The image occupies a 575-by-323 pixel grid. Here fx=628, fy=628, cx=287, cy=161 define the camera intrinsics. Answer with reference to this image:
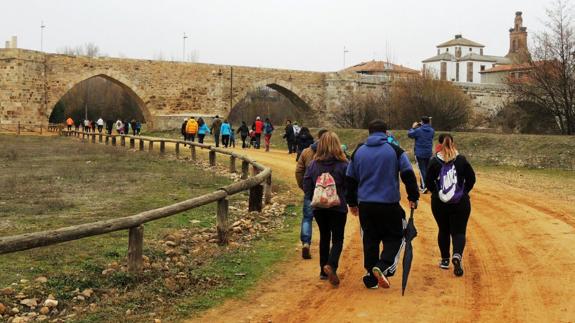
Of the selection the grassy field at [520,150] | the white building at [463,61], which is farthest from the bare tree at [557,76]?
the white building at [463,61]

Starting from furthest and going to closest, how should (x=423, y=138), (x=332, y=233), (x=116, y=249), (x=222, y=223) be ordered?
(x=423, y=138) < (x=222, y=223) < (x=116, y=249) < (x=332, y=233)

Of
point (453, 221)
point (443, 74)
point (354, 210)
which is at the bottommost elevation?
point (453, 221)

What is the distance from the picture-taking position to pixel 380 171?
571 cm

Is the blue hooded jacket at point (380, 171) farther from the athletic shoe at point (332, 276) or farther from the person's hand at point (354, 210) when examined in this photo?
the athletic shoe at point (332, 276)

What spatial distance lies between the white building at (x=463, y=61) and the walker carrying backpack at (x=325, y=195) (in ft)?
290

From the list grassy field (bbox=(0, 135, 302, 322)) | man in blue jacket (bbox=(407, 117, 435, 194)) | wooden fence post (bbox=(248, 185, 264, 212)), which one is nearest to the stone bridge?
grassy field (bbox=(0, 135, 302, 322))

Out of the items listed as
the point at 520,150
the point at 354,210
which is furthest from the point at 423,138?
the point at 520,150

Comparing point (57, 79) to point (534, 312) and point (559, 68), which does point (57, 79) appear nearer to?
point (559, 68)

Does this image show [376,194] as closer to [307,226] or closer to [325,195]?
[325,195]

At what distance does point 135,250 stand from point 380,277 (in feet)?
7.63

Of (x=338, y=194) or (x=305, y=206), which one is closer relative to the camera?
(x=338, y=194)

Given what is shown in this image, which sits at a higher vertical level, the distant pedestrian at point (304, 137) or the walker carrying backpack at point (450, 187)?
the distant pedestrian at point (304, 137)

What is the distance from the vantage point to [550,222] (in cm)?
903

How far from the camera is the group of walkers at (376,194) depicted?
18.8ft
